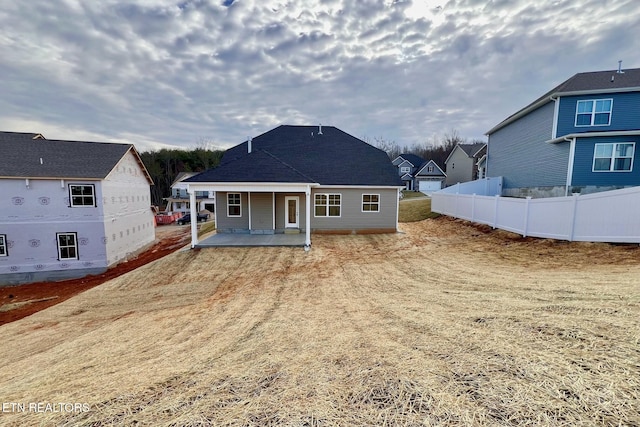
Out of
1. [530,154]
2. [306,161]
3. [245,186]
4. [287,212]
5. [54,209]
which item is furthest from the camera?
[530,154]

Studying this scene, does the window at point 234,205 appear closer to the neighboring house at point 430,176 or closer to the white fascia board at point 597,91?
the white fascia board at point 597,91

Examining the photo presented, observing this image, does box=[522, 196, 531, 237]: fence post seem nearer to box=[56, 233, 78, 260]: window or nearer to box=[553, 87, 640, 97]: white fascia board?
box=[553, 87, 640, 97]: white fascia board

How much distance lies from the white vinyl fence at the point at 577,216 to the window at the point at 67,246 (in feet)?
72.2

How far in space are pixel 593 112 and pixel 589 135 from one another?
7.05ft

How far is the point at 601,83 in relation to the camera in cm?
1551

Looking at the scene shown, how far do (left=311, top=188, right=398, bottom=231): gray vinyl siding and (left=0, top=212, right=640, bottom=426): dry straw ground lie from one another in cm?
715

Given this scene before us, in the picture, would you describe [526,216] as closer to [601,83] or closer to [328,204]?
[328,204]

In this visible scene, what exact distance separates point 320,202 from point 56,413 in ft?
44.5

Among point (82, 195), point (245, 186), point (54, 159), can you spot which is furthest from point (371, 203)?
point (54, 159)

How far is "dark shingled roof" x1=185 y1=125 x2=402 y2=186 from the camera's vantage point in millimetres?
12688

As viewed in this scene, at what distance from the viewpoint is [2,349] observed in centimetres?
580

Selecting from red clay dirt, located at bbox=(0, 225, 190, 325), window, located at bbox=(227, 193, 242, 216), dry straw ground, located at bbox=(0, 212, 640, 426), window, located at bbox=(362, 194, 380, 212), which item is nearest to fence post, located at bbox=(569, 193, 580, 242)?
dry straw ground, located at bbox=(0, 212, 640, 426)

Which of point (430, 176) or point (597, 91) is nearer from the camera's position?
point (597, 91)

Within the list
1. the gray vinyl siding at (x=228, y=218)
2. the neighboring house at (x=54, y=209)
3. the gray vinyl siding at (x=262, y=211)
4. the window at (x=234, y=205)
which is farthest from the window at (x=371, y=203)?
the neighboring house at (x=54, y=209)
